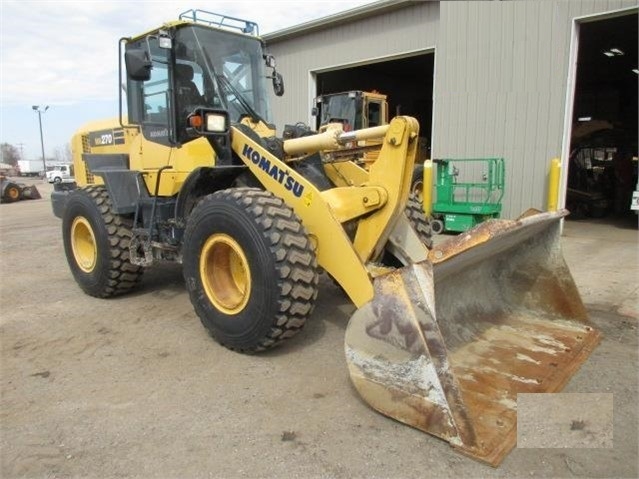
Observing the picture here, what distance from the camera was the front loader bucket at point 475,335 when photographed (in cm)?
261

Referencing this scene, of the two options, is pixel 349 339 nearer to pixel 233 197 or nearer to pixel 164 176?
pixel 233 197

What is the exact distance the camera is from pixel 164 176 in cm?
483

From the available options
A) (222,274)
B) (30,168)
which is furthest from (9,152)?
(222,274)

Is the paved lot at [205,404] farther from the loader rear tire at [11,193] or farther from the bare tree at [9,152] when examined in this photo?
the bare tree at [9,152]

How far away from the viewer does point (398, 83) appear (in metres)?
22.1

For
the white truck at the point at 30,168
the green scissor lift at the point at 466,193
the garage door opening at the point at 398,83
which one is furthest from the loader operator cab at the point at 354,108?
the white truck at the point at 30,168

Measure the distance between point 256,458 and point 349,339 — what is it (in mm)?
788

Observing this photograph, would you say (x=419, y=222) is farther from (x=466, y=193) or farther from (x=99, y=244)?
(x=466, y=193)

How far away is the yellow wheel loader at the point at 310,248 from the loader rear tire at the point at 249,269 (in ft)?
0.04

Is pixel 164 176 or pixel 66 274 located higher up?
pixel 164 176

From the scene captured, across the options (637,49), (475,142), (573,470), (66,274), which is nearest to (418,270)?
(573,470)

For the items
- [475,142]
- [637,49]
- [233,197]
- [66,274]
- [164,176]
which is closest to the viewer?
[233,197]

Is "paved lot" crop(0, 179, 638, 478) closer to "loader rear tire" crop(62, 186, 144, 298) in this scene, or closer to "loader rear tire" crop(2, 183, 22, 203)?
"loader rear tire" crop(62, 186, 144, 298)

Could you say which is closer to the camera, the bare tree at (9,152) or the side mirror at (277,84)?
the side mirror at (277,84)
